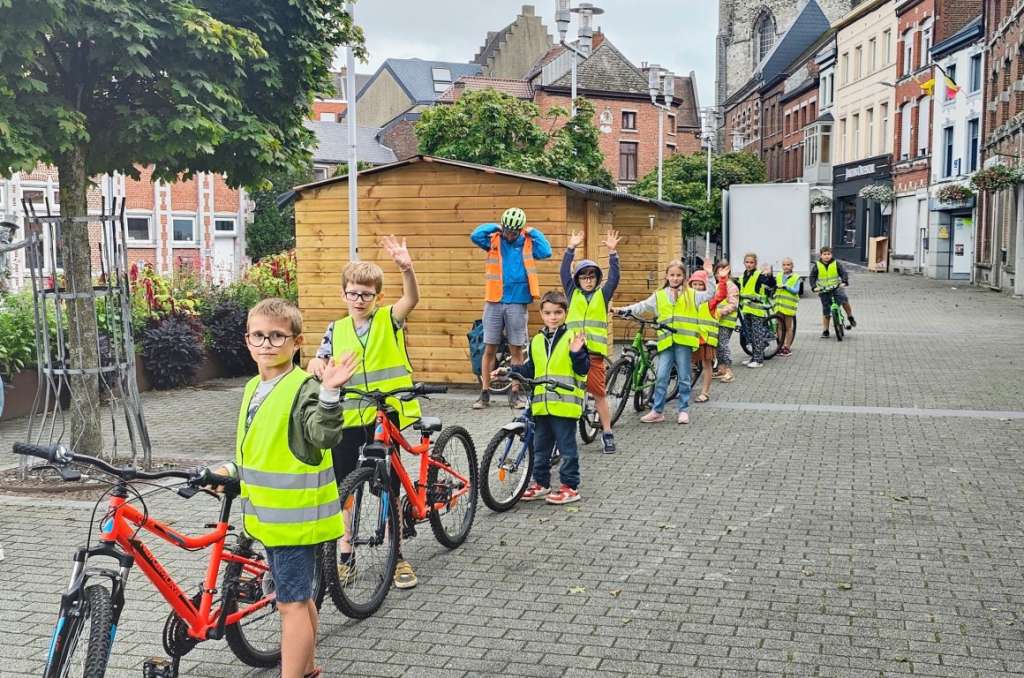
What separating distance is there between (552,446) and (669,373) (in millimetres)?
3909

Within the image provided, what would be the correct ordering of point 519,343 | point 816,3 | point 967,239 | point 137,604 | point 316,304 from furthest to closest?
point 816,3 < point 967,239 < point 316,304 < point 519,343 < point 137,604

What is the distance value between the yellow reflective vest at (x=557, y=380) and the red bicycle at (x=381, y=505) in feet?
4.03

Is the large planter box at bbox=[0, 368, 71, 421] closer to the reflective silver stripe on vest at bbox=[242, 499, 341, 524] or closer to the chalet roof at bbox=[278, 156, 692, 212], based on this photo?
the chalet roof at bbox=[278, 156, 692, 212]

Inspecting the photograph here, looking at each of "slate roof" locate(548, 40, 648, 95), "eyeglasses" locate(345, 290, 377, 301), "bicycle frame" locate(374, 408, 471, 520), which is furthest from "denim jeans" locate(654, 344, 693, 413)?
"slate roof" locate(548, 40, 648, 95)

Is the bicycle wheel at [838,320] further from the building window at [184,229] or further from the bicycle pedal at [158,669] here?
the building window at [184,229]

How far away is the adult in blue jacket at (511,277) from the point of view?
11969 millimetres

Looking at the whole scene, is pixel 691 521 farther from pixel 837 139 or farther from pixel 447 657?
pixel 837 139

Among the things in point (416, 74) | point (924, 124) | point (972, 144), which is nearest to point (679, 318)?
point (972, 144)

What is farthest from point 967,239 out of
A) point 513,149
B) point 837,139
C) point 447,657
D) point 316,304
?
point 447,657

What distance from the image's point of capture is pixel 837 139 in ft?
195

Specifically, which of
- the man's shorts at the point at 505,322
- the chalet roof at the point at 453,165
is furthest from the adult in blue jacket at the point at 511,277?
the chalet roof at the point at 453,165

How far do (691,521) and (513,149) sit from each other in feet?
71.7

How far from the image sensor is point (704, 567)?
6.25 meters

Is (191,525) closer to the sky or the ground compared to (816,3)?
closer to the ground
